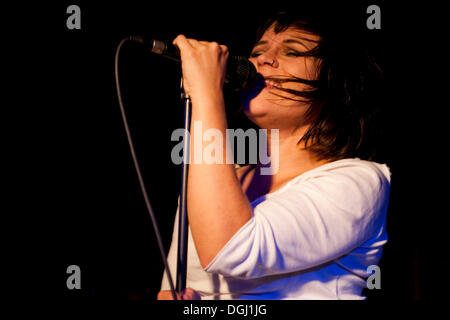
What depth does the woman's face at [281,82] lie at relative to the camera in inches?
42.3

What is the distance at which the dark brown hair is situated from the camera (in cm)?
115

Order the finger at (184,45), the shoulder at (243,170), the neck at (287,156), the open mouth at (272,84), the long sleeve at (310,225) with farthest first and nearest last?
the shoulder at (243,170) → the neck at (287,156) → the open mouth at (272,84) → the finger at (184,45) → the long sleeve at (310,225)

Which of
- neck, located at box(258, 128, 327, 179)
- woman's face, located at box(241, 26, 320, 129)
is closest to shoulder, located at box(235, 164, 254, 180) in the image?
neck, located at box(258, 128, 327, 179)

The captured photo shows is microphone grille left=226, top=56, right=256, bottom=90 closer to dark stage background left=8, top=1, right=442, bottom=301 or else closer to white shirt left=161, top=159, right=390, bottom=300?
white shirt left=161, top=159, right=390, bottom=300

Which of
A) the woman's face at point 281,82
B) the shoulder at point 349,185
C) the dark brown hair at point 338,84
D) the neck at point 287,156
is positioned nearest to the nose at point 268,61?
the woman's face at point 281,82

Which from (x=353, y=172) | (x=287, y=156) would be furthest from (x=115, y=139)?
(x=353, y=172)

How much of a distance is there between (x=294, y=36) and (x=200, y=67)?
51 cm

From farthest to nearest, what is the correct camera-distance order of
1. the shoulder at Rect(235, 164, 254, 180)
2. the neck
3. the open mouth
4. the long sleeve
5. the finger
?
the shoulder at Rect(235, 164, 254, 180) → the neck → the open mouth → the finger → the long sleeve

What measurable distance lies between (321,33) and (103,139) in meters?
1.06

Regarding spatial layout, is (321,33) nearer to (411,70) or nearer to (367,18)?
(367,18)

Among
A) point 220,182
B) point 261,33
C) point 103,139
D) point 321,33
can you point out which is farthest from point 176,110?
point 220,182

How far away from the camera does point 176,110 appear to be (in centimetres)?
188

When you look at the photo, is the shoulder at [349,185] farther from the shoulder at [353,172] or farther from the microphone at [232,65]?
the microphone at [232,65]

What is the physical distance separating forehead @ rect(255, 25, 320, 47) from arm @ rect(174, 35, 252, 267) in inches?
16.5
